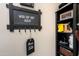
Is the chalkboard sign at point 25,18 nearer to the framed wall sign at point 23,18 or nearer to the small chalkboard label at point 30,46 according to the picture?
the framed wall sign at point 23,18

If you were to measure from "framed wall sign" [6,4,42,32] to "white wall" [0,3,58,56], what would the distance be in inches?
1.4

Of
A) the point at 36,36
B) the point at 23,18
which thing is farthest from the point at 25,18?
the point at 36,36

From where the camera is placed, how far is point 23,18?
36.4 inches

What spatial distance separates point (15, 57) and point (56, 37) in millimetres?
444

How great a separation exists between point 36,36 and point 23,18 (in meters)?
0.20

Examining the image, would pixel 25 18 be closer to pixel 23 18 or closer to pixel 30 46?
pixel 23 18

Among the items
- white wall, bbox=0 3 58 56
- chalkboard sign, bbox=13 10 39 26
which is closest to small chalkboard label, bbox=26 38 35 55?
white wall, bbox=0 3 58 56

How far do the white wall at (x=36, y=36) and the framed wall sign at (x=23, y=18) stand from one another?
0.04 meters

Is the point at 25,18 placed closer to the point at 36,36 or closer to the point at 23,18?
the point at 23,18

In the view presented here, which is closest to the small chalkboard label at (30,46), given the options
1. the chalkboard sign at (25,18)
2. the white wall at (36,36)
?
the white wall at (36,36)

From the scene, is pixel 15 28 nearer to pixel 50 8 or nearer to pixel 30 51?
pixel 30 51

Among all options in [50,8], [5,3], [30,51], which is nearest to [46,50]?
[30,51]

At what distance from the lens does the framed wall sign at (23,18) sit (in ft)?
2.87

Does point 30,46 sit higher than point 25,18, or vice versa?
point 25,18
